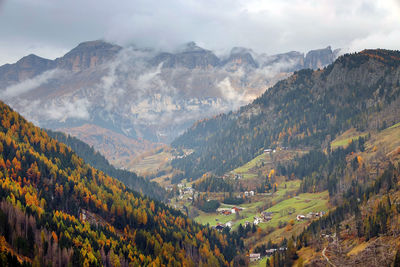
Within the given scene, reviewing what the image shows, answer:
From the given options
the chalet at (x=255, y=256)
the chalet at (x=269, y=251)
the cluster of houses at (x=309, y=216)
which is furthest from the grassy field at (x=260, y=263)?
the cluster of houses at (x=309, y=216)

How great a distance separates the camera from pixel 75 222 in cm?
13188

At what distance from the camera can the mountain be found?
10038 cm

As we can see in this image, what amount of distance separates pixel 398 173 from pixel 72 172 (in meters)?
142

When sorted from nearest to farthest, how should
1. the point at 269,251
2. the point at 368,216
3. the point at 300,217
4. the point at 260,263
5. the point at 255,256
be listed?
the point at 368,216
the point at 260,263
the point at 269,251
the point at 255,256
the point at 300,217

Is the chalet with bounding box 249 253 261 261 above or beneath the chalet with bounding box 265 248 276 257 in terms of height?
beneath

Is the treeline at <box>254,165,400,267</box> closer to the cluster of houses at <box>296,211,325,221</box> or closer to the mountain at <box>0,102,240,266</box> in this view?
the cluster of houses at <box>296,211,325,221</box>

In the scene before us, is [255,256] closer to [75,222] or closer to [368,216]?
[368,216]

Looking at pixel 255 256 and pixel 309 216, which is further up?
pixel 309 216

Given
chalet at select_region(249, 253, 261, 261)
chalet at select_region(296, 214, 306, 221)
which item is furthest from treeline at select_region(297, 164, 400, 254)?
chalet at select_region(296, 214, 306, 221)

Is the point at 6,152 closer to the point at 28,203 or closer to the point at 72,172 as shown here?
Result: the point at 72,172

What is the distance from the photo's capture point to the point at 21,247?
93250mm

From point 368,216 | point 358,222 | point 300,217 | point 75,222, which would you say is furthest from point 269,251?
point 75,222

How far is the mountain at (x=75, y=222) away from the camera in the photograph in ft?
329

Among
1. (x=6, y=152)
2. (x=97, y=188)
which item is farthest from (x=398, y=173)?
(x=6, y=152)
